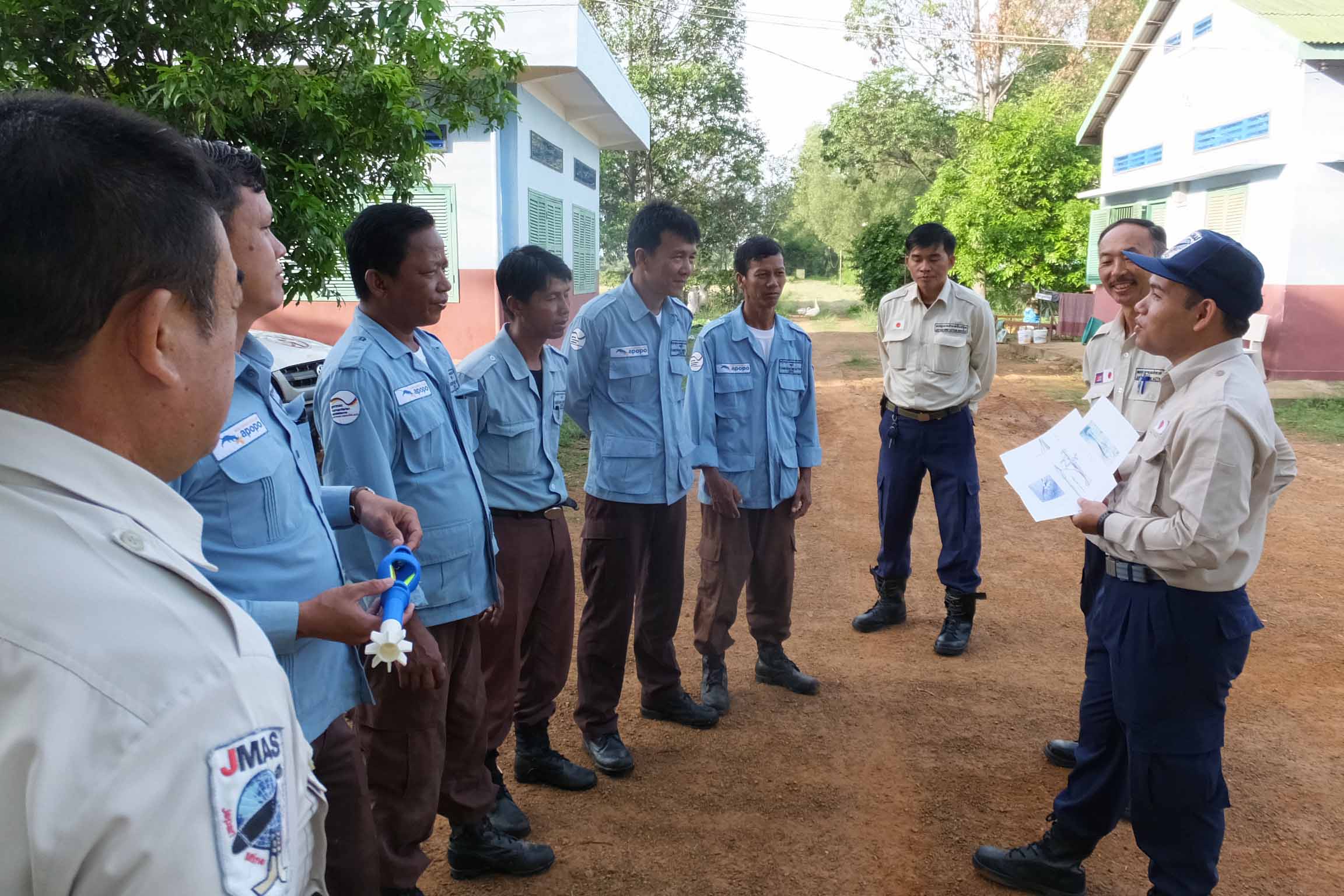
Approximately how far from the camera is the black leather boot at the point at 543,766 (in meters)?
3.49

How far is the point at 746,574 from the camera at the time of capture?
4289 mm

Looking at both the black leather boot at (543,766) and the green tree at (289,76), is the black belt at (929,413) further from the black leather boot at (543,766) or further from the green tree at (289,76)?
the green tree at (289,76)

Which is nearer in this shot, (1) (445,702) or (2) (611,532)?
(1) (445,702)

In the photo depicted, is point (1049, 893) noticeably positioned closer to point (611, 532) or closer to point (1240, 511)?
point (1240, 511)

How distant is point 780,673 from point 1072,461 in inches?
79.4

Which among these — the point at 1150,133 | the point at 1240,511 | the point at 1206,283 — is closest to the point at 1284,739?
the point at 1240,511

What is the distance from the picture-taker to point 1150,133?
55.4ft

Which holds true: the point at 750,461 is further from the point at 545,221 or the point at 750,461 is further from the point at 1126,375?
the point at 545,221

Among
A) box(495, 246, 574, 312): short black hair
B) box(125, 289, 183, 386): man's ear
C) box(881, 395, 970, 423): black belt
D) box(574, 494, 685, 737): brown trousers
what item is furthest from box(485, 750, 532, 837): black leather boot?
box(881, 395, 970, 423): black belt

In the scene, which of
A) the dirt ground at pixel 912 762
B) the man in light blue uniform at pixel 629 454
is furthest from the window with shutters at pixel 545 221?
the man in light blue uniform at pixel 629 454

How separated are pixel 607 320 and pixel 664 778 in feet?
5.95

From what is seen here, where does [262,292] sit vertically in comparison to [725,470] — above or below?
above

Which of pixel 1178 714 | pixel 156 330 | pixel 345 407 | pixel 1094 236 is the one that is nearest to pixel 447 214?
pixel 345 407

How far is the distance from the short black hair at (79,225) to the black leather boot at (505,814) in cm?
250
